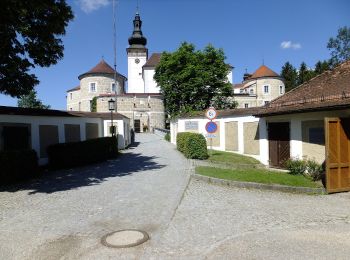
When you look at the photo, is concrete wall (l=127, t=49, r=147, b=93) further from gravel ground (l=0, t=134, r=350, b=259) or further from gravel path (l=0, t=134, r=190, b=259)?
gravel ground (l=0, t=134, r=350, b=259)

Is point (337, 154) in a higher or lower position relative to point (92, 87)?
lower

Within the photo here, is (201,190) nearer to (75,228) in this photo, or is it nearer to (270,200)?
(270,200)

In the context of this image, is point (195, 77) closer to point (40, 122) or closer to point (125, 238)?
point (40, 122)

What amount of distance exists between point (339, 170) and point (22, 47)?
12.0 m

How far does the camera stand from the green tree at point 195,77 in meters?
43.0

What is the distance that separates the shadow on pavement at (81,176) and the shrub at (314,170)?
22.2 feet

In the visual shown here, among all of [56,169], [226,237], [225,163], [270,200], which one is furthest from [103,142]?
[226,237]

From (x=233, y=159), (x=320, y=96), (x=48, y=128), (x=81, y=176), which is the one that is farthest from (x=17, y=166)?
(x=320, y=96)

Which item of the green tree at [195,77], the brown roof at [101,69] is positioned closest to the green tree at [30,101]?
the brown roof at [101,69]

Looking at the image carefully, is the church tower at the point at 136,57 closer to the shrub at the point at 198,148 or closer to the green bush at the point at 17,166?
the shrub at the point at 198,148

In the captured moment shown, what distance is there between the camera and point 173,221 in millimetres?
7531

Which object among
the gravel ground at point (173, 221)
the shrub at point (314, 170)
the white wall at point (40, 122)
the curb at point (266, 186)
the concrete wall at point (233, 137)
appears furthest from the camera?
the concrete wall at point (233, 137)

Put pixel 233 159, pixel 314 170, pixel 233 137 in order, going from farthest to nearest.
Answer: pixel 233 137 < pixel 233 159 < pixel 314 170

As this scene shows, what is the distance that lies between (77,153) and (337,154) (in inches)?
480
